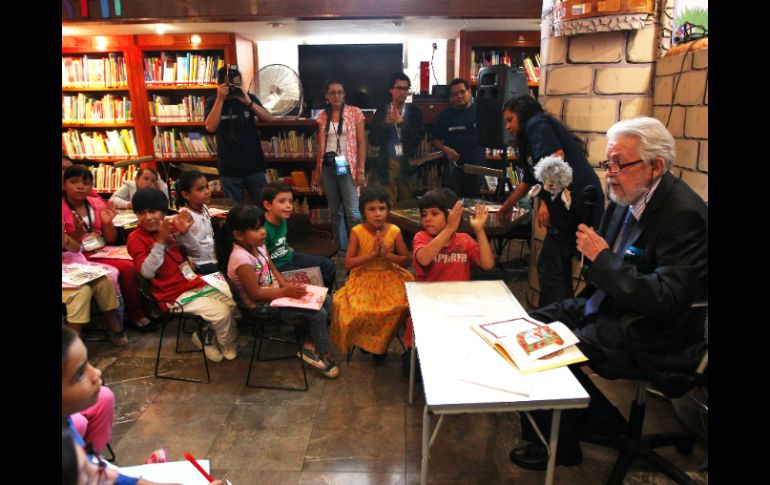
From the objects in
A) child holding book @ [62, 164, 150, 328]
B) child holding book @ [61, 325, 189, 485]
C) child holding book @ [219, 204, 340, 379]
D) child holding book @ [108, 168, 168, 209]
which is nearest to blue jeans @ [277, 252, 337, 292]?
child holding book @ [219, 204, 340, 379]

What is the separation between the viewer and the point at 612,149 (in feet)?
5.87

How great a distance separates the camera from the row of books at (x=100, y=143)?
534 centimetres

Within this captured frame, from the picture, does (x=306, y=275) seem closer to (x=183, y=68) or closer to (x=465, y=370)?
(x=465, y=370)

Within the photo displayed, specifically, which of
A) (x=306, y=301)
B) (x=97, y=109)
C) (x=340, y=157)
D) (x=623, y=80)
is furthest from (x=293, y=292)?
(x=97, y=109)

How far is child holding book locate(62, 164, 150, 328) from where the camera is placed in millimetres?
3062

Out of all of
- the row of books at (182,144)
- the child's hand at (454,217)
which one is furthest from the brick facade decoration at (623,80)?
the row of books at (182,144)

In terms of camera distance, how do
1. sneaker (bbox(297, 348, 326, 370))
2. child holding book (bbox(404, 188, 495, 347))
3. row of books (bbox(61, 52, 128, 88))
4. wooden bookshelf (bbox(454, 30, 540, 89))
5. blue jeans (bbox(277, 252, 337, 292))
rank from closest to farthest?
child holding book (bbox(404, 188, 495, 347)) → sneaker (bbox(297, 348, 326, 370)) → blue jeans (bbox(277, 252, 337, 292)) → wooden bookshelf (bbox(454, 30, 540, 89)) → row of books (bbox(61, 52, 128, 88))

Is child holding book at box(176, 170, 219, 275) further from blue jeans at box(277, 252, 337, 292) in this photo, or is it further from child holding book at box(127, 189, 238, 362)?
blue jeans at box(277, 252, 337, 292)

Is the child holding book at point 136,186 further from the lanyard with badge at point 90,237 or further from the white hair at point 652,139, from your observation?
the white hair at point 652,139

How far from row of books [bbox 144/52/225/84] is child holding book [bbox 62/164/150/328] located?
213 centimetres

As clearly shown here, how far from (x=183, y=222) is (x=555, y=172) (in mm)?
2028
